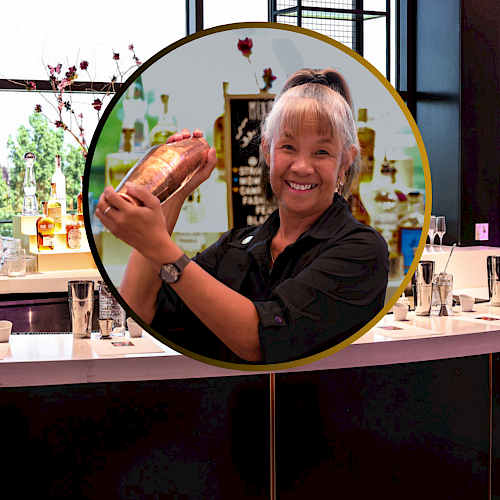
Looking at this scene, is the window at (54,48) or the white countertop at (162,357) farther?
the window at (54,48)

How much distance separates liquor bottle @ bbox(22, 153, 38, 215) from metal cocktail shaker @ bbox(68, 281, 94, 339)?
1.67 m

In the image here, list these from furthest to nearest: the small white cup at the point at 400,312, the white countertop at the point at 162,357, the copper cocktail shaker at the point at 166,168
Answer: the small white cup at the point at 400,312 < the white countertop at the point at 162,357 < the copper cocktail shaker at the point at 166,168

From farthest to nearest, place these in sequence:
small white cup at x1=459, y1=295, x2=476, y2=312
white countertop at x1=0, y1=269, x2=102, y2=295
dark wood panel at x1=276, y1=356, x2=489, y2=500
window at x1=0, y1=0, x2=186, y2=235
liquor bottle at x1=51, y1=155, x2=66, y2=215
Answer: window at x1=0, y1=0, x2=186, y2=235
liquor bottle at x1=51, y1=155, x2=66, y2=215
white countertop at x1=0, y1=269, x2=102, y2=295
small white cup at x1=459, y1=295, x2=476, y2=312
dark wood panel at x1=276, y1=356, x2=489, y2=500

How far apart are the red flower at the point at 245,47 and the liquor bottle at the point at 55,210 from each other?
8.78 ft

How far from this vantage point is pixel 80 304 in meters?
1.71

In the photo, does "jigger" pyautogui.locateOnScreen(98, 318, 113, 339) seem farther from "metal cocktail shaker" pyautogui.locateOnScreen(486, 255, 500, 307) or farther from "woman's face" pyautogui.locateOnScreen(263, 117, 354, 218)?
"metal cocktail shaker" pyautogui.locateOnScreen(486, 255, 500, 307)

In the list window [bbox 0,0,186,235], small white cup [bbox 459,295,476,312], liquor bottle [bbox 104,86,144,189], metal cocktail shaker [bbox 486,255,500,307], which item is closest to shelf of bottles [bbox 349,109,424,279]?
liquor bottle [bbox 104,86,144,189]

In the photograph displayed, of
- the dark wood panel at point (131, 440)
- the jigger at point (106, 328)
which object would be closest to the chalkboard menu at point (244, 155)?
the dark wood panel at point (131, 440)

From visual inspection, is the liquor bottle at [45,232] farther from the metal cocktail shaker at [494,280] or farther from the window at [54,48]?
the metal cocktail shaker at [494,280]

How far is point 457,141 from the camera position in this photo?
3811mm

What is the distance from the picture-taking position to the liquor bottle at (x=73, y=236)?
10.2ft

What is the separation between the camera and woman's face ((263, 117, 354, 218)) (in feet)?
2.01

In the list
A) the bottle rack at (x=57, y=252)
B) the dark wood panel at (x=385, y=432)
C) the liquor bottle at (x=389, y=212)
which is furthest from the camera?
the bottle rack at (x=57, y=252)

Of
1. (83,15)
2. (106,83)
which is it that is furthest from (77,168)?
(83,15)
